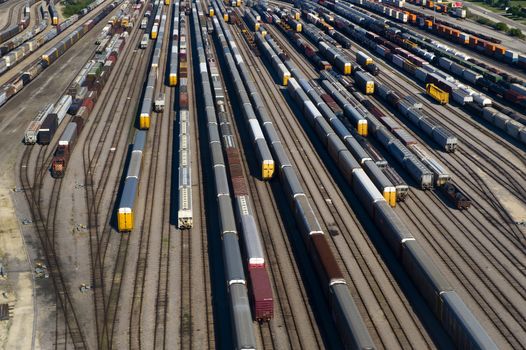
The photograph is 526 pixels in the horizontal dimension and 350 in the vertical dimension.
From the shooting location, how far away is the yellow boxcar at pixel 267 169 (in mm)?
70562

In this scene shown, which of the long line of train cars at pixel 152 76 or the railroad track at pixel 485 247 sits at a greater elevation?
the long line of train cars at pixel 152 76

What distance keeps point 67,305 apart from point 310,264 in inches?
1003

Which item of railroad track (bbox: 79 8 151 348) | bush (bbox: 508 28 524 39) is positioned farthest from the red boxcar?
bush (bbox: 508 28 524 39)

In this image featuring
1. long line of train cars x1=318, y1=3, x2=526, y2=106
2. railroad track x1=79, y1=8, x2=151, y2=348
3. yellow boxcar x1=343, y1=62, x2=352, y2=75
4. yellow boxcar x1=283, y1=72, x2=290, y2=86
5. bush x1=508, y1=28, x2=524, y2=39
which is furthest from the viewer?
bush x1=508, y1=28, x2=524, y2=39

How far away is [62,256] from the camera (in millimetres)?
55906

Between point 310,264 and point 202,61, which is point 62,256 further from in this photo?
point 202,61

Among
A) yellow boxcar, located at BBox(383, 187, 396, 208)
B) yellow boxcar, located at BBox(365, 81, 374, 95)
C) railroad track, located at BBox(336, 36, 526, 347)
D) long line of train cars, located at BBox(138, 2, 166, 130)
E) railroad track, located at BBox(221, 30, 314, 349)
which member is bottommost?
railroad track, located at BBox(336, 36, 526, 347)

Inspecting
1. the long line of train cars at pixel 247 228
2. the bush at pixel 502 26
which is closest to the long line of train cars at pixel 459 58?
the bush at pixel 502 26

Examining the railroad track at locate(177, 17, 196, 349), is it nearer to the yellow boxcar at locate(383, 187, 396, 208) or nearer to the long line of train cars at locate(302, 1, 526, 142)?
the yellow boxcar at locate(383, 187, 396, 208)

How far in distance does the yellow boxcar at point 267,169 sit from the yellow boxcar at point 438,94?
165 feet

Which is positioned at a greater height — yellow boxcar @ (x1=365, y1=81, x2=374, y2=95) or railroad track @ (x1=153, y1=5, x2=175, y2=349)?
yellow boxcar @ (x1=365, y1=81, x2=374, y2=95)

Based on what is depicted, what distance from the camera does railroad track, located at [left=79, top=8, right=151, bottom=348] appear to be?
160ft

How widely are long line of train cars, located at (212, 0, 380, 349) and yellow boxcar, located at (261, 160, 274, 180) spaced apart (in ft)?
4.18

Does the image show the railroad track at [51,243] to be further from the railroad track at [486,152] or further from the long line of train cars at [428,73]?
the long line of train cars at [428,73]
